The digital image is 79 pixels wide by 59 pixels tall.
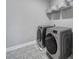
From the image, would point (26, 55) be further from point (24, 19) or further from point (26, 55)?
point (24, 19)

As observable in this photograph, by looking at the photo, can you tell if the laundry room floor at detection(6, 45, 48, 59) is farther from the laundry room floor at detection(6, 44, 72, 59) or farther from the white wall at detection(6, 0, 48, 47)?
the white wall at detection(6, 0, 48, 47)

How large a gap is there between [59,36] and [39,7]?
6.40ft

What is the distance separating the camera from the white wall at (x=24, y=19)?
79.6 inches

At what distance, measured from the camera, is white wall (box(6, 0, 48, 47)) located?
202 cm

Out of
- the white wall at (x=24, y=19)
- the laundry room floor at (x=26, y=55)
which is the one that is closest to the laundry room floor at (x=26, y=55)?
the laundry room floor at (x=26, y=55)

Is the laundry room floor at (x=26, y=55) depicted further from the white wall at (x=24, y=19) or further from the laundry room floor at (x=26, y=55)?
the white wall at (x=24, y=19)

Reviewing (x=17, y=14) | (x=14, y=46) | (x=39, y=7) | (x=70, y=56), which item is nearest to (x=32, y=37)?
(x=14, y=46)

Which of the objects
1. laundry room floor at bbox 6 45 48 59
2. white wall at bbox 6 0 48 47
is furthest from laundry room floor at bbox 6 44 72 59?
white wall at bbox 6 0 48 47

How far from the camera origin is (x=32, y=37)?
2627 millimetres

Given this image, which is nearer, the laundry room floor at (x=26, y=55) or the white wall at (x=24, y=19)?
the laundry room floor at (x=26, y=55)

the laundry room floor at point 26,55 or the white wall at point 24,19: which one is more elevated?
the white wall at point 24,19

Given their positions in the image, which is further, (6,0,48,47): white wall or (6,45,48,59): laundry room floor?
(6,0,48,47): white wall
